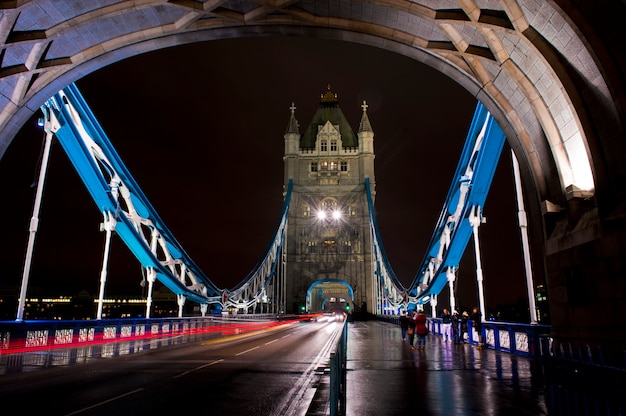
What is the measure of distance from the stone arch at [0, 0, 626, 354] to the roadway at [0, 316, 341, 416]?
5.74 meters

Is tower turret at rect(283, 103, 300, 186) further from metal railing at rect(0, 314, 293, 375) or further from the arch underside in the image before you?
the arch underside

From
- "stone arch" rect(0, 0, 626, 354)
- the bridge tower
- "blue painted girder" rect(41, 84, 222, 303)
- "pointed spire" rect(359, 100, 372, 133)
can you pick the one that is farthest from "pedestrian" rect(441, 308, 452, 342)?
"pointed spire" rect(359, 100, 372, 133)

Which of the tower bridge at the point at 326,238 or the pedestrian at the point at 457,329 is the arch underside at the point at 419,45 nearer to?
the pedestrian at the point at 457,329

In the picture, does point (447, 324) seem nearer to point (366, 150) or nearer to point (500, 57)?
point (500, 57)

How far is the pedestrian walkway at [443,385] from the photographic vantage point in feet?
22.2

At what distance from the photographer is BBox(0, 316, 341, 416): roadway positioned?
7.07 metres

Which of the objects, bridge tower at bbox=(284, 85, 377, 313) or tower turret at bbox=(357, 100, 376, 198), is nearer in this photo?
bridge tower at bbox=(284, 85, 377, 313)

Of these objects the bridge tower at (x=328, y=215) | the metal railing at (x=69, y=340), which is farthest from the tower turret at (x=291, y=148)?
the metal railing at (x=69, y=340)

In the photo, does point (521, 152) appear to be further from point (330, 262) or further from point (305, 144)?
point (305, 144)

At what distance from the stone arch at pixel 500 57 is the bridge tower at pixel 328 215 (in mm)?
59988

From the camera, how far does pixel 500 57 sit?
409 inches

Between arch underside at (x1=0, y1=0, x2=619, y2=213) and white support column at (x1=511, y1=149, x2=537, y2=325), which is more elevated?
arch underside at (x1=0, y1=0, x2=619, y2=213)

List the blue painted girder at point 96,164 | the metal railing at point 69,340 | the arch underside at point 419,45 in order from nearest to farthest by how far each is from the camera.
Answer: the arch underside at point 419,45 < the metal railing at point 69,340 < the blue painted girder at point 96,164

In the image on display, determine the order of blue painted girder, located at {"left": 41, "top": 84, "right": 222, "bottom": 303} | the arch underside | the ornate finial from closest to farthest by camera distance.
Answer: the arch underside
blue painted girder, located at {"left": 41, "top": 84, "right": 222, "bottom": 303}
the ornate finial
